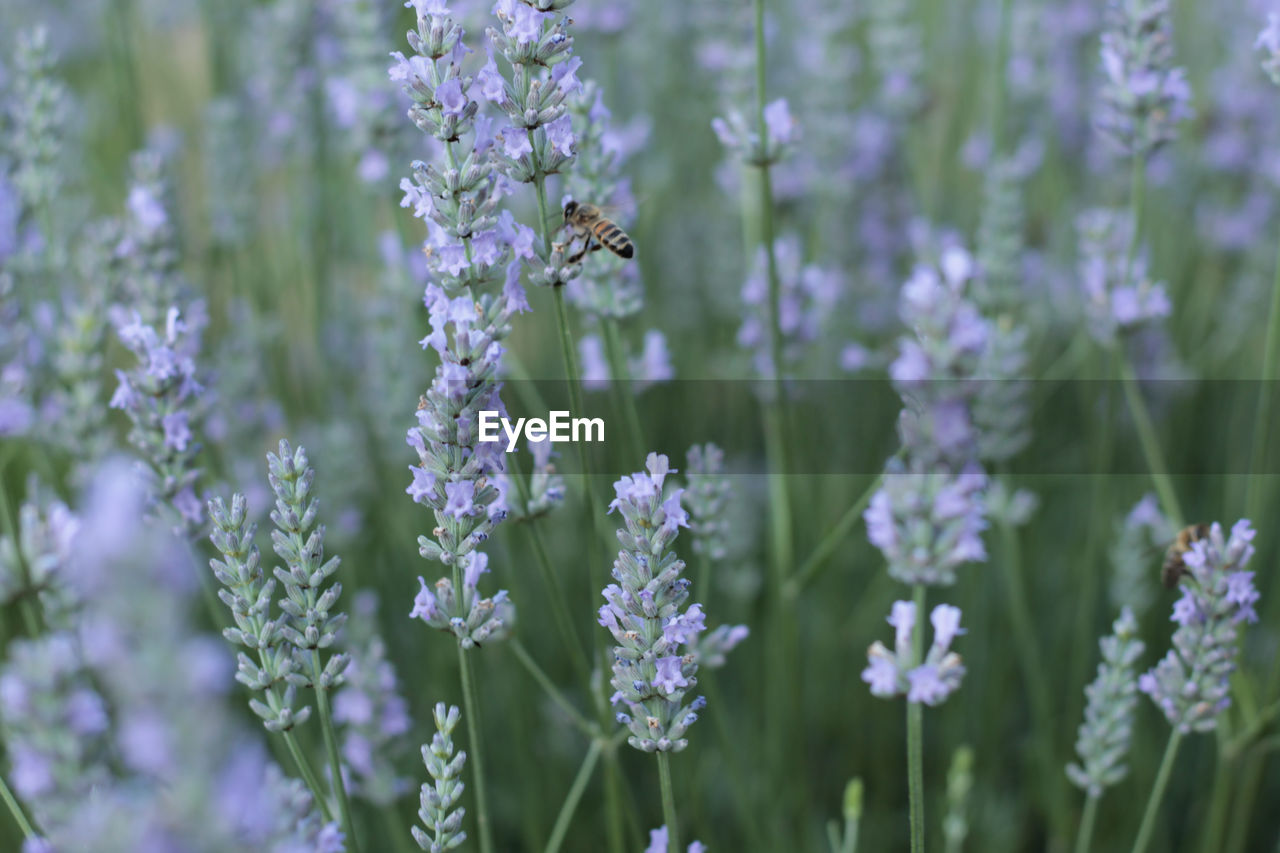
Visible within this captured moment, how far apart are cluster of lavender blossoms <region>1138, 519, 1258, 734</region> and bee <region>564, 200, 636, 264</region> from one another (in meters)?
0.93

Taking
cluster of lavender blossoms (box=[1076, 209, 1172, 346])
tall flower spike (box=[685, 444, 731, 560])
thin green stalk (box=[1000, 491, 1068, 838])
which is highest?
cluster of lavender blossoms (box=[1076, 209, 1172, 346])

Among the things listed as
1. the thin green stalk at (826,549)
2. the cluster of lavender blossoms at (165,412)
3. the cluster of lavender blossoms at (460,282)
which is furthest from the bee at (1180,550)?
the cluster of lavender blossoms at (165,412)

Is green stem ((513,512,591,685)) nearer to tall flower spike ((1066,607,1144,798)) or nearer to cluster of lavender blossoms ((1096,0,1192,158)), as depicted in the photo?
tall flower spike ((1066,607,1144,798))

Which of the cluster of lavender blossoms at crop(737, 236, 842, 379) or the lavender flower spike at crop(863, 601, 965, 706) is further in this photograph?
the cluster of lavender blossoms at crop(737, 236, 842, 379)

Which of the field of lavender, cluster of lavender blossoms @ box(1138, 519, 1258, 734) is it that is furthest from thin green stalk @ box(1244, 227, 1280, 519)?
cluster of lavender blossoms @ box(1138, 519, 1258, 734)

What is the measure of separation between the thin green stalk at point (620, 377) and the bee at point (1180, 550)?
88cm

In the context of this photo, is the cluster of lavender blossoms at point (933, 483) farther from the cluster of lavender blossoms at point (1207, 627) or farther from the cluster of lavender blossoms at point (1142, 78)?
the cluster of lavender blossoms at point (1142, 78)

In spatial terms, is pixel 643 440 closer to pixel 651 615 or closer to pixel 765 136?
pixel 765 136

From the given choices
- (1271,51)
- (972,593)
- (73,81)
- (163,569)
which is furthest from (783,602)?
(73,81)

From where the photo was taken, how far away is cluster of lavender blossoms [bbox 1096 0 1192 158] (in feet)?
7.04

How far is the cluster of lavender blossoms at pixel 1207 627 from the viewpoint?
1.55 metres

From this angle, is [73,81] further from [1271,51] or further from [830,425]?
[1271,51]

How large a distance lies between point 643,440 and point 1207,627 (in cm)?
121

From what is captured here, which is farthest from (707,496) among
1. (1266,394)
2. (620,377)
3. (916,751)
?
(1266,394)
